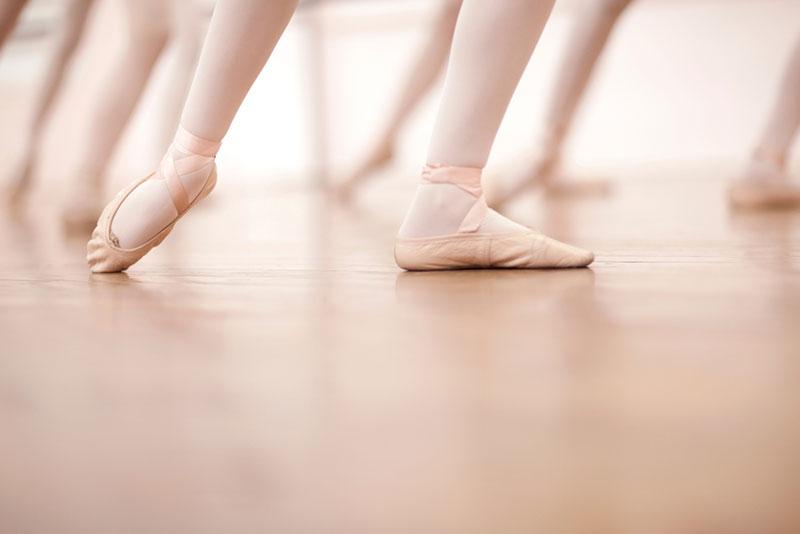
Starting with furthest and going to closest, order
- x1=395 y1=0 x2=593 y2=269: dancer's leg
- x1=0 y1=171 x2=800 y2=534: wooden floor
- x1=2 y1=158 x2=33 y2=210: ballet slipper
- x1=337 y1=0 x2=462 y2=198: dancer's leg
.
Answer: x1=2 y1=158 x2=33 y2=210: ballet slipper < x1=337 y1=0 x2=462 y2=198: dancer's leg < x1=395 y1=0 x2=593 y2=269: dancer's leg < x1=0 y1=171 x2=800 y2=534: wooden floor

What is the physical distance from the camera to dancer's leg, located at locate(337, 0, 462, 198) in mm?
2051

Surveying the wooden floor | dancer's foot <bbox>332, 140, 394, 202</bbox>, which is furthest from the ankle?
dancer's foot <bbox>332, 140, 394, 202</bbox>

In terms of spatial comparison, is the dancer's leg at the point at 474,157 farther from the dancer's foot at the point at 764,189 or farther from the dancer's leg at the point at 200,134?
the dancer's foot at the point at 764,189

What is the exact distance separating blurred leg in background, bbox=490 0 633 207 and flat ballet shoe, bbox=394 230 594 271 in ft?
2.65

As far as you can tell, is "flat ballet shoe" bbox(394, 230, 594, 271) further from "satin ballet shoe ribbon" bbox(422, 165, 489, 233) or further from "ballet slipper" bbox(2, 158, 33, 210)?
"ballet slipper" bbox(2, 158, 33, 210)

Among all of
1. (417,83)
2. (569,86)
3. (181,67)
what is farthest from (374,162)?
(569,86)

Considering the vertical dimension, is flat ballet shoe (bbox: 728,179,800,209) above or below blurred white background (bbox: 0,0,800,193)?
below

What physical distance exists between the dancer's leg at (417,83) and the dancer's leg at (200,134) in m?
1.11

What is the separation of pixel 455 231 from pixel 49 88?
1810 mm

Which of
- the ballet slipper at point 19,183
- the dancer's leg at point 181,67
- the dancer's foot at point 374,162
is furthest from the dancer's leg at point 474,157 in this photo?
the ballet slipper at point 19,183

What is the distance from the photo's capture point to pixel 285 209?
7.57ft

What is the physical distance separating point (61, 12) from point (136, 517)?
6.82 feet

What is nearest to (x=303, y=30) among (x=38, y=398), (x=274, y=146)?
(x=274, y=146)

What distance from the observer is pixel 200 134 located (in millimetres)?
952
